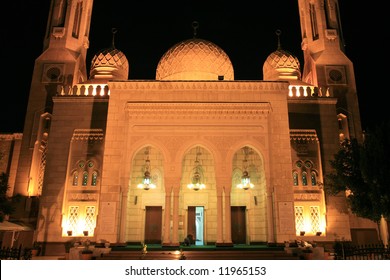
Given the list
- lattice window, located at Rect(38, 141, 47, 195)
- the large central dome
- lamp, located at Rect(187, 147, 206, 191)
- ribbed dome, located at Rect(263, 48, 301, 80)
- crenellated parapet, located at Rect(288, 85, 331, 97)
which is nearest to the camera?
lamp, located at Rect(187, 147, 206, 191)

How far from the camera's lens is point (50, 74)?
19281mm

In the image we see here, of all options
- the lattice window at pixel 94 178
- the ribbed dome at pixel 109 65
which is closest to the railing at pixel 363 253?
the lattice window at pixel 94 178

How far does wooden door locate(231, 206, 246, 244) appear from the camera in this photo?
1545 cm

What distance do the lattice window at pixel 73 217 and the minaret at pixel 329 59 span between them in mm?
13039

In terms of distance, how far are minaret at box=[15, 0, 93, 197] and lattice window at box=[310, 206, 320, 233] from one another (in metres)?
12.4

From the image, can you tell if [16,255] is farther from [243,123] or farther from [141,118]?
[243,123]

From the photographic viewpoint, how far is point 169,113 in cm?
1409

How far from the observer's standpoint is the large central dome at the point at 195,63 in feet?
57.7

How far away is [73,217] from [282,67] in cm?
1360

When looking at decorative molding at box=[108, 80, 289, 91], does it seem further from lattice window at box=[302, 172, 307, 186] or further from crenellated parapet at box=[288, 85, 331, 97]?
lattice window at box=[302, 172, 307, 186]

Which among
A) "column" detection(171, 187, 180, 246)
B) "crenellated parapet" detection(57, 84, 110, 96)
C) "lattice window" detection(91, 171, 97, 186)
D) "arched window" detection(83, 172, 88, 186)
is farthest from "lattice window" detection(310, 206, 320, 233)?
"crenellated parapet" detection(57, 84, 110, 96)

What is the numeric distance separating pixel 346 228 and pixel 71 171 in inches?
475

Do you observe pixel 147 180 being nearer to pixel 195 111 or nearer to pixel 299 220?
pixel 195 111

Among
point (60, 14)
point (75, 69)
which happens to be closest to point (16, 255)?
point (75, 69)
